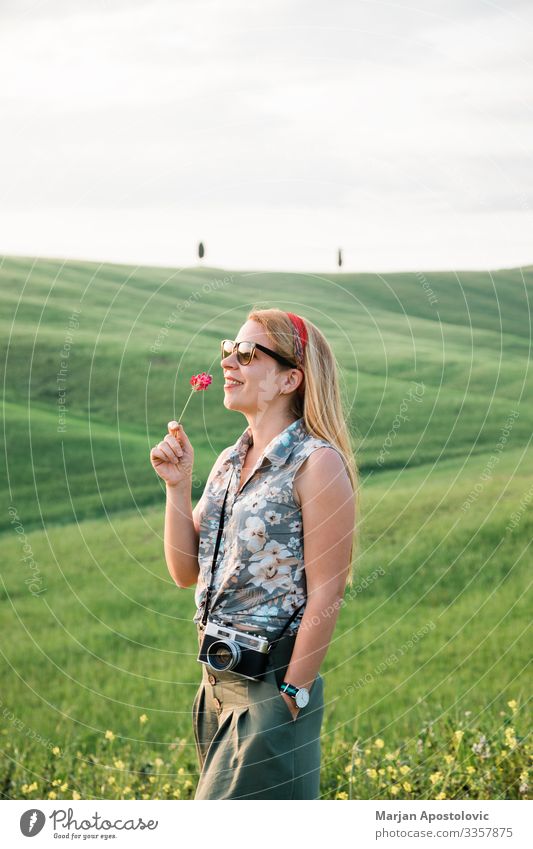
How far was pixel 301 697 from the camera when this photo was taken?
2.99 meters

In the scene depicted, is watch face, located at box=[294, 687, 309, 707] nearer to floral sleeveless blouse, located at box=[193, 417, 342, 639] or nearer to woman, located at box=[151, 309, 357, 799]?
woman, located at box=[151, 309, 357, 799]

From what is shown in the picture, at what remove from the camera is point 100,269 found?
999 cm

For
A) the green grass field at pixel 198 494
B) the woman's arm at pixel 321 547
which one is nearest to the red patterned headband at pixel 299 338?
the woman's arm at pixel 321 547

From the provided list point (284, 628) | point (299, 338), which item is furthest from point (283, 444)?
point (284, 628)

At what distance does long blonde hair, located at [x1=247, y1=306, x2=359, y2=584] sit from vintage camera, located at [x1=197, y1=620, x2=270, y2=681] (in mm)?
447

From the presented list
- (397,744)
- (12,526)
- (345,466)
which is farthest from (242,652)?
(12,526)

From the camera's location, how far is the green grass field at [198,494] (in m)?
5.43

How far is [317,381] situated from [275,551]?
55cm

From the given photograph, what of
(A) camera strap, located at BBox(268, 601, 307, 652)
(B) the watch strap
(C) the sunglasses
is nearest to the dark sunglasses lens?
(C) the sunglasses

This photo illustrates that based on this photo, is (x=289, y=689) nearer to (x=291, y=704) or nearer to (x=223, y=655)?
(x=291, y=704)

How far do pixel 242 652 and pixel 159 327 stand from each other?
23.6ft
